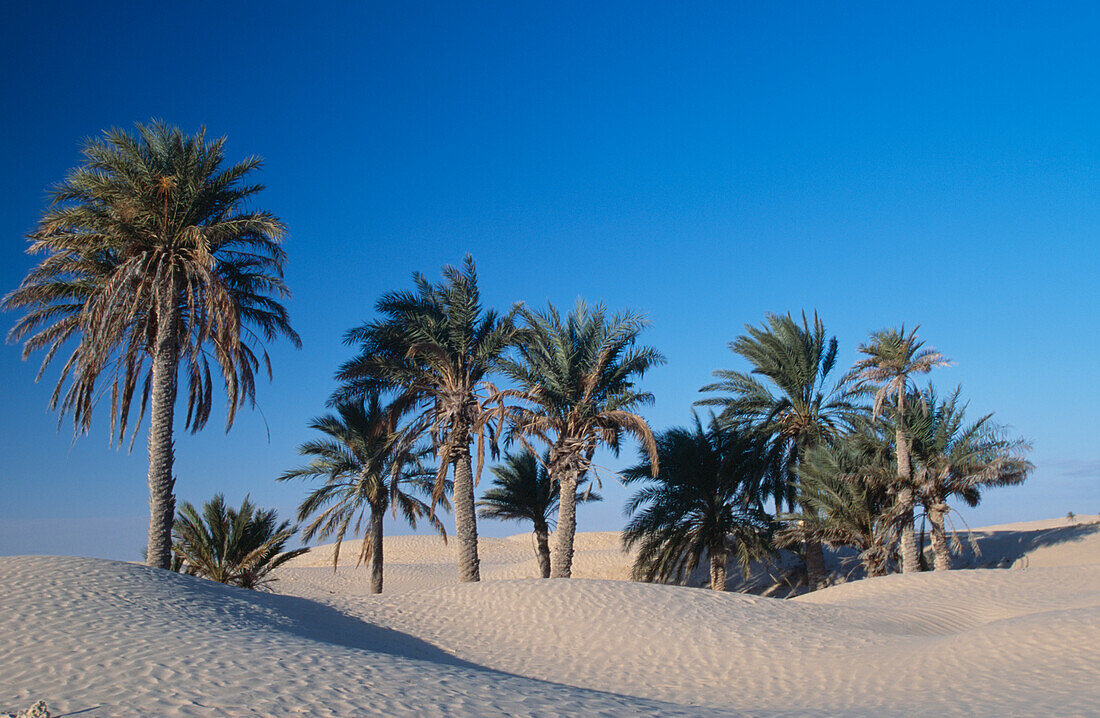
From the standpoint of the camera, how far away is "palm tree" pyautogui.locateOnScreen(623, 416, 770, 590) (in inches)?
977

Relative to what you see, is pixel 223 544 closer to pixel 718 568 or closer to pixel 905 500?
pixel 718 568

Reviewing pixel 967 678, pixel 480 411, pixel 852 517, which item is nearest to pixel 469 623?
pixel 480 411

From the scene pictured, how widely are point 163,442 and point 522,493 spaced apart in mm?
13216

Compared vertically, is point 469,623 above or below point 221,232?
below

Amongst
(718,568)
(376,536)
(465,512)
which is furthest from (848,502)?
(376,536)

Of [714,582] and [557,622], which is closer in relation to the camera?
[557,622]

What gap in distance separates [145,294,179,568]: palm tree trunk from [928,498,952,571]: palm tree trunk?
836 inches

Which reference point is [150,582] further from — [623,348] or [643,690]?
[623,348]

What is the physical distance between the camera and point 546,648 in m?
13.2

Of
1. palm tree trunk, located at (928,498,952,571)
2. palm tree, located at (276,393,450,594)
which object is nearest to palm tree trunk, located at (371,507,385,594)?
palm tree, located at (276,393,450,594)

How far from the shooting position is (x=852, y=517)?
910 inches

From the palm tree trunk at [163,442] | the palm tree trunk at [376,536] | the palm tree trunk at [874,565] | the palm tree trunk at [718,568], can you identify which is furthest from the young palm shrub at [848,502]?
the palm tree trunk at [163,442]

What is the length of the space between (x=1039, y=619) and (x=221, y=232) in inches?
702

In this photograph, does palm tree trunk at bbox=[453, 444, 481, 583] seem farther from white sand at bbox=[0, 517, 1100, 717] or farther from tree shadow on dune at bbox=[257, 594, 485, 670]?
tree shadow on dune at bbox=[257, 594, 485, 670]
